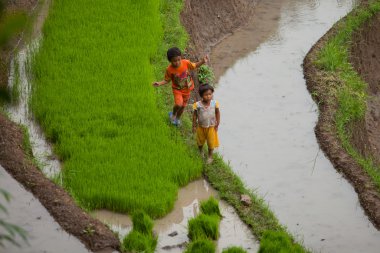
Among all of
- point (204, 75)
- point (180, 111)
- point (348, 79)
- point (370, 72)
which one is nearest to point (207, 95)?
point (180, 111)

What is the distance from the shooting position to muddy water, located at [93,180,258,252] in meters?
6.03

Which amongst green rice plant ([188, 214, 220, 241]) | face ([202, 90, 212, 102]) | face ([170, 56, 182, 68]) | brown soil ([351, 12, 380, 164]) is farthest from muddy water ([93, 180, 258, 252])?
brown soil ([351, 12, 380, 164])

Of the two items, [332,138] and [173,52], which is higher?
[173,52]

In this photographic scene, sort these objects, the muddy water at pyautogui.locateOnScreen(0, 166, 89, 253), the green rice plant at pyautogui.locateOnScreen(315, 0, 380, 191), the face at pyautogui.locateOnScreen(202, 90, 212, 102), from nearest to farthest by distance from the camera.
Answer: the muddy water at pyautogui.locateOnScreen(0, 166, 89, 253) → the face at pyautogui.locateOnScreen(202, 90, 212, 102) → the green rice plant at pyautogui.locateOnScreen(315, 0, 380, 191)

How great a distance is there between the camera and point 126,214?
6.39 m

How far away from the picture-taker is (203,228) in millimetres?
6020

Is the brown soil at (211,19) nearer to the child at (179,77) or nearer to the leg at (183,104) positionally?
the leg at (183,104)

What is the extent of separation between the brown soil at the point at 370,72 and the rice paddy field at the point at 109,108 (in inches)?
114

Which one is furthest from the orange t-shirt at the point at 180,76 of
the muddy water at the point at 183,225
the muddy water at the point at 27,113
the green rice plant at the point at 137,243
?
the green rice plant at the point at 137,243

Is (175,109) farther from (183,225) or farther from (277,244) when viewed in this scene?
(277,244)

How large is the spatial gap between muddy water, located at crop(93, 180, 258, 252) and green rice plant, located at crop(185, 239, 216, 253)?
27 centimetres

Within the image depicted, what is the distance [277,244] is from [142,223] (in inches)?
44.1

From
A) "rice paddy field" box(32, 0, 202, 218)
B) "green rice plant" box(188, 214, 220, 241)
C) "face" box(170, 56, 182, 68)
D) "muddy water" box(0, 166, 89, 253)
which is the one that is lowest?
"rice paddy field" box(32, 0, 202, 218)

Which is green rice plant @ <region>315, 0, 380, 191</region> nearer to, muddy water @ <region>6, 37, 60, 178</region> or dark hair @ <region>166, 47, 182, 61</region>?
dark hair @ <region>166, 47, 182, 61</region>
